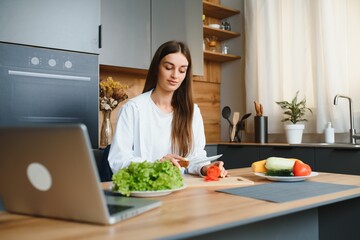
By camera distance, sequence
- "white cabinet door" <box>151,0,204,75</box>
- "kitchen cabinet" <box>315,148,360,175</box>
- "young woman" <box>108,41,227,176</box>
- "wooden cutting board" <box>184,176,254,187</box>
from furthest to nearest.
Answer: "white cabinet door" <box>151,0,204,75</box> → "kitchen cabinet" <box>315,148,360,175</box> → "young woman" <box>108,41,227,176</box> → "wooden cutting board" <box>184,176,254,187</box>

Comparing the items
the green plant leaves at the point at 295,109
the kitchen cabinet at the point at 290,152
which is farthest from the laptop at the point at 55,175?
the green plant leaves at the point at 295,109

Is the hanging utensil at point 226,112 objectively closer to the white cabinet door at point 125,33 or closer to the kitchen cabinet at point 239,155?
the kitchen cabinet at point 239,155

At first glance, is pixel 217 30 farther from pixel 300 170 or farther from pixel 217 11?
pixel 300 170

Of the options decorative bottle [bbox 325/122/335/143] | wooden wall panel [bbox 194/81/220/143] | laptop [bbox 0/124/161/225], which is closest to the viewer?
laptop [bbox 0/124/161/225]

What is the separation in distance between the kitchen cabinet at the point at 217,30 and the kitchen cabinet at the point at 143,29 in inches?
12.8

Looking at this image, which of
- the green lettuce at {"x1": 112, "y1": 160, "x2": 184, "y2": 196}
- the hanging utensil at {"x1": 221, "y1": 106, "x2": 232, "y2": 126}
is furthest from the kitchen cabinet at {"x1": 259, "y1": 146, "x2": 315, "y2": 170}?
the green lettuce at {"x1": 112, "y1": 160, "x2": 184, "y2": 196}

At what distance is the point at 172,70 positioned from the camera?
78.0 inches

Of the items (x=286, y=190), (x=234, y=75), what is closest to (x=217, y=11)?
(x=234, y=75)

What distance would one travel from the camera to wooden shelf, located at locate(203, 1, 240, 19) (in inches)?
149

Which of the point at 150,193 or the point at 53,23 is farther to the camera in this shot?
the point at 53,23

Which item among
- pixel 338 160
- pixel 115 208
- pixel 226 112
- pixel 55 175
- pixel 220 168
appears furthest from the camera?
pixel 226 112

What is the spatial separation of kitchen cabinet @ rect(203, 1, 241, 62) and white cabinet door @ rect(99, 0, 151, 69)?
831mm

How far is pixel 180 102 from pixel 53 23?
957mm

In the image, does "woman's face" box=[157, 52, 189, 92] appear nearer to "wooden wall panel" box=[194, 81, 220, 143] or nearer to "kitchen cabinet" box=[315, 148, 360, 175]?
"kitchen cabinet" box=[315, 148, 360, 175]
